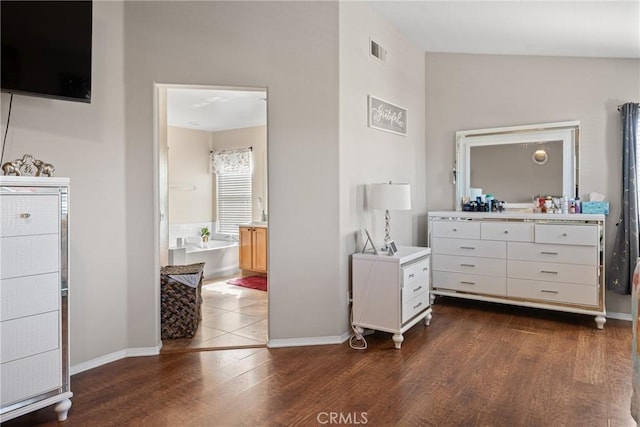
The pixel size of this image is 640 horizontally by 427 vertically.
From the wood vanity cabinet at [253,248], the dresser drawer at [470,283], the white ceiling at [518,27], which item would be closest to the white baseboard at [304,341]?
the dresser drawer at [470,283]

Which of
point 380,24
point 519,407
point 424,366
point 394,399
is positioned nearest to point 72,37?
point 380,24

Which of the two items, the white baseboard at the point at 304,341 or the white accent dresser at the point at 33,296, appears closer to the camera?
the white accent dresser at the point at 33,296

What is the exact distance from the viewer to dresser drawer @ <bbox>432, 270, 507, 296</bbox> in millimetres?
3933

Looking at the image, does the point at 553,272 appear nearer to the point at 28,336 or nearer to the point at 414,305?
the point at 414,305

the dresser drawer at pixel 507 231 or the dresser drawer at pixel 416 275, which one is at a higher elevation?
the dresser drawer at pixel 507 231

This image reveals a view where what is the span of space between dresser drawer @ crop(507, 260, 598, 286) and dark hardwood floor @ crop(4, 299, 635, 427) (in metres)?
0.47

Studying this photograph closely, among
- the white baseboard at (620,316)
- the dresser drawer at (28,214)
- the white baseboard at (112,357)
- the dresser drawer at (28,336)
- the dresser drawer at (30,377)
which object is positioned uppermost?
the dresser drawer at (28,214)

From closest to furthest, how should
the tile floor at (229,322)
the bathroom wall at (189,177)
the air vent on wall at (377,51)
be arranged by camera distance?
the tile floor at (229,322) → the air vent on wall at (377,51) → the bathroom wall at (189,177)

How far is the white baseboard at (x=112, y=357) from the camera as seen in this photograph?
2683 millimetres

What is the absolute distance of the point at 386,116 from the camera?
385cm

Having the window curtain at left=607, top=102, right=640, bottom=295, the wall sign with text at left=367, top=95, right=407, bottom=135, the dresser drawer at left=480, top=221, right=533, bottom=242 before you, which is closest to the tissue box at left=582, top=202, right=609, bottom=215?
the window curtain at left=607, top=102, right=640, bottom=295

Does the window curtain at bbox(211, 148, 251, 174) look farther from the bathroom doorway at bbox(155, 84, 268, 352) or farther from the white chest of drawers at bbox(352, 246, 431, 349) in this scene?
the white chest of drawers at bbox(352, 246, 431, 349)

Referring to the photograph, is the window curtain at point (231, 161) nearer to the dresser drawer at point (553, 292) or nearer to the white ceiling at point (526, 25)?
the white ceiling at point (526, 25)

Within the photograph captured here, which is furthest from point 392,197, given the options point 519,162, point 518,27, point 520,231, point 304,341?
point 518,27
